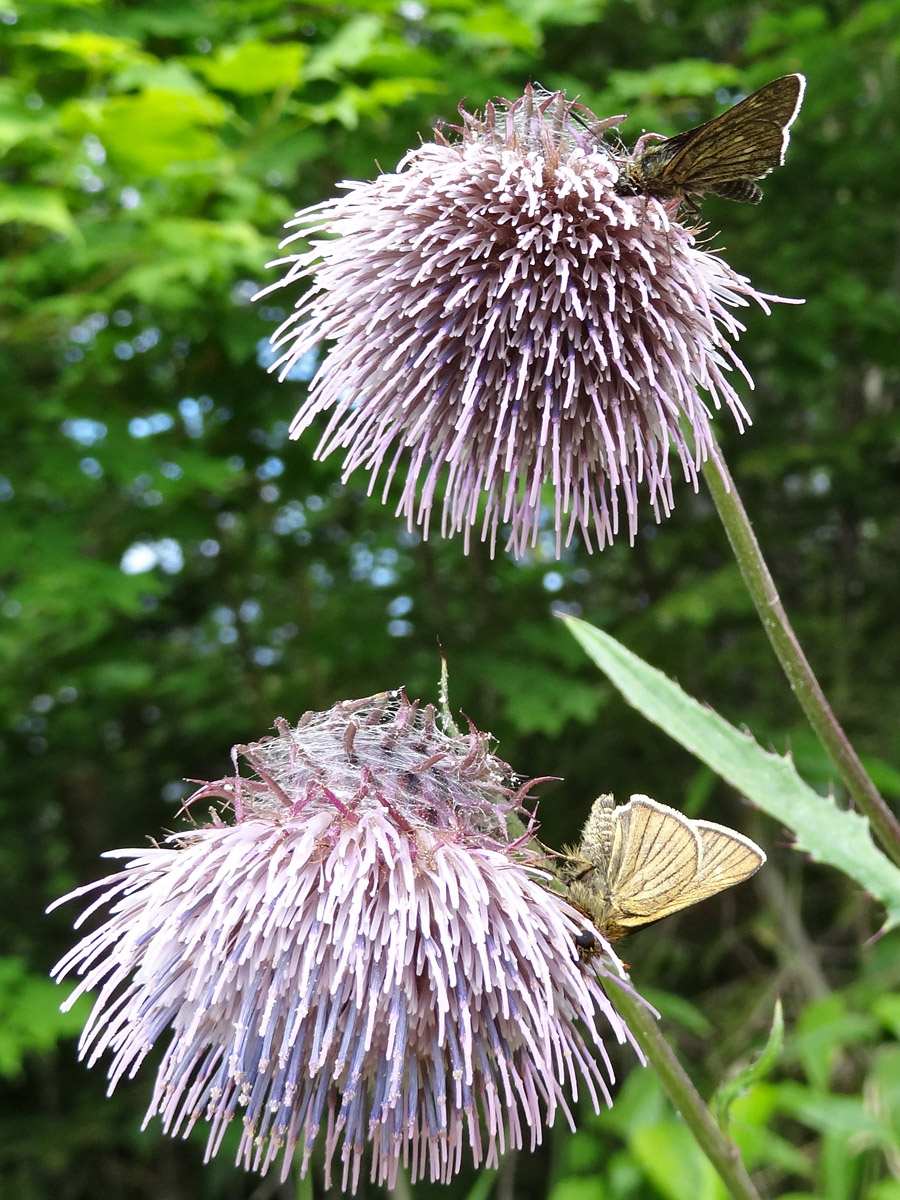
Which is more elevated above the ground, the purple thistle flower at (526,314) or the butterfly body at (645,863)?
the purple thistle flower at (526,314)

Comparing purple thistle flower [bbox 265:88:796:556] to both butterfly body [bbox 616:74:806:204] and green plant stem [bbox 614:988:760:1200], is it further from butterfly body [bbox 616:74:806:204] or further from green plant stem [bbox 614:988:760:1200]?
green plant stem [bbox 614:988:760:1200]

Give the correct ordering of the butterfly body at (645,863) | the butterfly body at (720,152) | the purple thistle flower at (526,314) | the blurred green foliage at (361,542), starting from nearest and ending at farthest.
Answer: the butterfly body at (645,863)
the butterfly body at (720,152)
the purple thistle flower at (526,314)
the blurred green foliage at (361,542)

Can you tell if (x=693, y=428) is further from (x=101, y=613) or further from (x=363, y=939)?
(x=101, y=613)

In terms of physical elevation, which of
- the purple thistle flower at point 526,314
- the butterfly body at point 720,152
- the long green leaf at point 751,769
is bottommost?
the long green leaf at point 751,769

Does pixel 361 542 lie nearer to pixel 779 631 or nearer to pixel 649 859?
pixel 779 631

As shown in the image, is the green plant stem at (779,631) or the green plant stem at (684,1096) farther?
the green plant stem at (779,631)

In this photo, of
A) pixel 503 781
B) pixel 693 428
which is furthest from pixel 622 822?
pixel 693 428

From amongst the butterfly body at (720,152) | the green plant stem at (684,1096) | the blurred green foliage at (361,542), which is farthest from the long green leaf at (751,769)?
the blurred green foliage at (361,542)

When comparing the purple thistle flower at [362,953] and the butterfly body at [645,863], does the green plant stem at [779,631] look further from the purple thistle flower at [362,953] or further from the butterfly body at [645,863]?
the purple thistle flower at [362,953]
